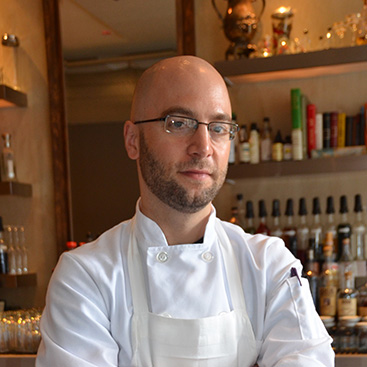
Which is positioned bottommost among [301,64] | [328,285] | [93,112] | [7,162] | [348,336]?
[348,336]

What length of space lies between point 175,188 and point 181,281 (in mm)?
210

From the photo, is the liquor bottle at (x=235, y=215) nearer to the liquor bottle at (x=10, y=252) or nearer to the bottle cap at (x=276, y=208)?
the bottle cap at (x=276, y=208)

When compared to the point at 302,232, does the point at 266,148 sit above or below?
above

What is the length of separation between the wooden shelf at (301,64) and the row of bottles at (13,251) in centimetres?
131

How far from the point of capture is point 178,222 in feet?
4.82

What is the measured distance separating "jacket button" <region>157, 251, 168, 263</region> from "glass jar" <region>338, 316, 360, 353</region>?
1.10 meters

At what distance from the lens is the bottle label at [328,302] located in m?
2.50

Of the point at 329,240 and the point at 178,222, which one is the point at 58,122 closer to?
the point at 329,240

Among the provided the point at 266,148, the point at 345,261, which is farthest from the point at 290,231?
the point at 266,148

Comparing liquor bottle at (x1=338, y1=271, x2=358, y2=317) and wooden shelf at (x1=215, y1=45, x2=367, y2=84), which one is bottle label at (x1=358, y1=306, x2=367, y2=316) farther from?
wooden shelf at (x1=215, y1=45, x2=367, y2=84)

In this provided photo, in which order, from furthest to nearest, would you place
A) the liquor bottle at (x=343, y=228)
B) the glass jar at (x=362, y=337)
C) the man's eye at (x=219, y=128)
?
the liquor bottle at (x=343, y=228) → the glass jar at (x=362, y=337) → the man's eye at (x=219, y=128)

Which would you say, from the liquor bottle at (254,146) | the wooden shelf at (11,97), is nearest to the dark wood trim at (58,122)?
the wooden shelf at (11,97)

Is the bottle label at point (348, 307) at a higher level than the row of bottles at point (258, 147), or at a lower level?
lower

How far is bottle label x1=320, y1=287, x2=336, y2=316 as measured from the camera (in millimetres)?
2500
